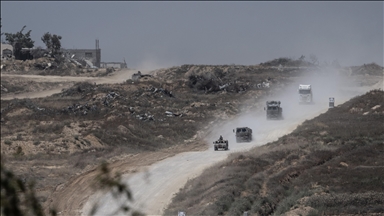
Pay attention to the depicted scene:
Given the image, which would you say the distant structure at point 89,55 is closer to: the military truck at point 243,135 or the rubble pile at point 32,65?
the rubble pile at point 32,65

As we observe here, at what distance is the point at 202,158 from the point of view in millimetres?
48406

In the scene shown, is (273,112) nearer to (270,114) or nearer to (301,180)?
(270,114)

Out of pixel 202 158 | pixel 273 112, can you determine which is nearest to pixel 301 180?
pixel 202 158

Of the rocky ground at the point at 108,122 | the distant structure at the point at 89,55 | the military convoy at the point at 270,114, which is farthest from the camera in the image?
the distant structure at the point at 89,55

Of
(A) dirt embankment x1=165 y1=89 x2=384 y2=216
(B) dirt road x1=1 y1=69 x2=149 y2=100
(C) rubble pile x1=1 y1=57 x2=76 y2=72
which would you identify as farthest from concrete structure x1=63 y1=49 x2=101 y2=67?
(A) dirt embankment x1=165 y1=89 x2=384 y2=216

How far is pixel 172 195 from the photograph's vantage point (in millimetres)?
36938

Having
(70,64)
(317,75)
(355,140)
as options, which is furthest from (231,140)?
(70,64)

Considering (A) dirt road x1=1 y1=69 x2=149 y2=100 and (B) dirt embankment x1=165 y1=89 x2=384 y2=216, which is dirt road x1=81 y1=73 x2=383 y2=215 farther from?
(A) dirt road x1=1 y1=69 x2=149 y2=100

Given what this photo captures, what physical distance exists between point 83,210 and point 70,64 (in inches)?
3752

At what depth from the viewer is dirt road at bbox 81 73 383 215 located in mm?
35281

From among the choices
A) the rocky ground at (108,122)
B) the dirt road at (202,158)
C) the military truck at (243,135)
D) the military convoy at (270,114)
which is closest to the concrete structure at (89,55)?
the rocky ground at (108,122)

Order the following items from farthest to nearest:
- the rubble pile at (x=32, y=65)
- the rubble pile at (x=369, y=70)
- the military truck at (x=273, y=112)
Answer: the rubble pile at (x=369, y=70)
the rubble pile at (x=32, y=65)
the military truck at (x=273, y=112)

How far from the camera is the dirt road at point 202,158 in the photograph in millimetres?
35281

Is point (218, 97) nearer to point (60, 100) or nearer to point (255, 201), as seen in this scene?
point (60, 100)
